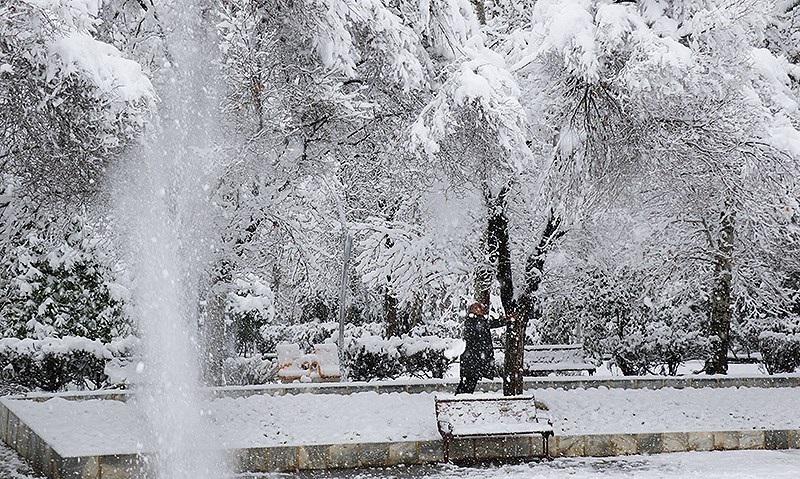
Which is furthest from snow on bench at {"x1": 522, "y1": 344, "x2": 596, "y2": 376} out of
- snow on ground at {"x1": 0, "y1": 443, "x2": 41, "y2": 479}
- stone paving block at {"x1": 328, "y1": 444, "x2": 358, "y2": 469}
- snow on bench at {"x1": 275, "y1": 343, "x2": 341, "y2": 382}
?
snow on ground at {"x1": 0, "y1": 443, "x2": 41, "y2": 479}

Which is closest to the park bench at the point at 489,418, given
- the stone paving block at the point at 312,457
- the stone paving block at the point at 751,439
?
the stone paving block at the point at 312,457

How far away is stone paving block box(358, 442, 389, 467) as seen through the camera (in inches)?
391

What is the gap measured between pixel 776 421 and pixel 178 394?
25.6ft

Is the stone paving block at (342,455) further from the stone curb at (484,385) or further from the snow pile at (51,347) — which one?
the snow pile at (51,347)

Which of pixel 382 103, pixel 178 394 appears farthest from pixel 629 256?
pixel 178 394

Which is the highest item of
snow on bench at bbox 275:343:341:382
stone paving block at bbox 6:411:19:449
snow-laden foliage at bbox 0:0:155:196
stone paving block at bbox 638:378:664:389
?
snow-laden foliage at bbox 0:0:155:196

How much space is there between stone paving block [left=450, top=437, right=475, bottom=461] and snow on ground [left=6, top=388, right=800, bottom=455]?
249 mm

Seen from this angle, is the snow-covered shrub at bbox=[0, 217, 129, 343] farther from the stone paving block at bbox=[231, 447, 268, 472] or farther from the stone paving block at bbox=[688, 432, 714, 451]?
the stone paving block at bbox=[688, 432, 714, 451]

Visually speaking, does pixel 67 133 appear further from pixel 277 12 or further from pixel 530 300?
pixel 530 300

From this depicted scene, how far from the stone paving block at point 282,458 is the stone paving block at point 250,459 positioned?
62 millimetres

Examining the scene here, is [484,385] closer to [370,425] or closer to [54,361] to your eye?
[370,425]

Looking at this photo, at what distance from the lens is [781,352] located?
17719 mm

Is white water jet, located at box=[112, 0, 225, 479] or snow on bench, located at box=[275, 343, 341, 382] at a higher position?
white water jet, located at box=[112, 0, 225, 479]

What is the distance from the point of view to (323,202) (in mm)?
20312
